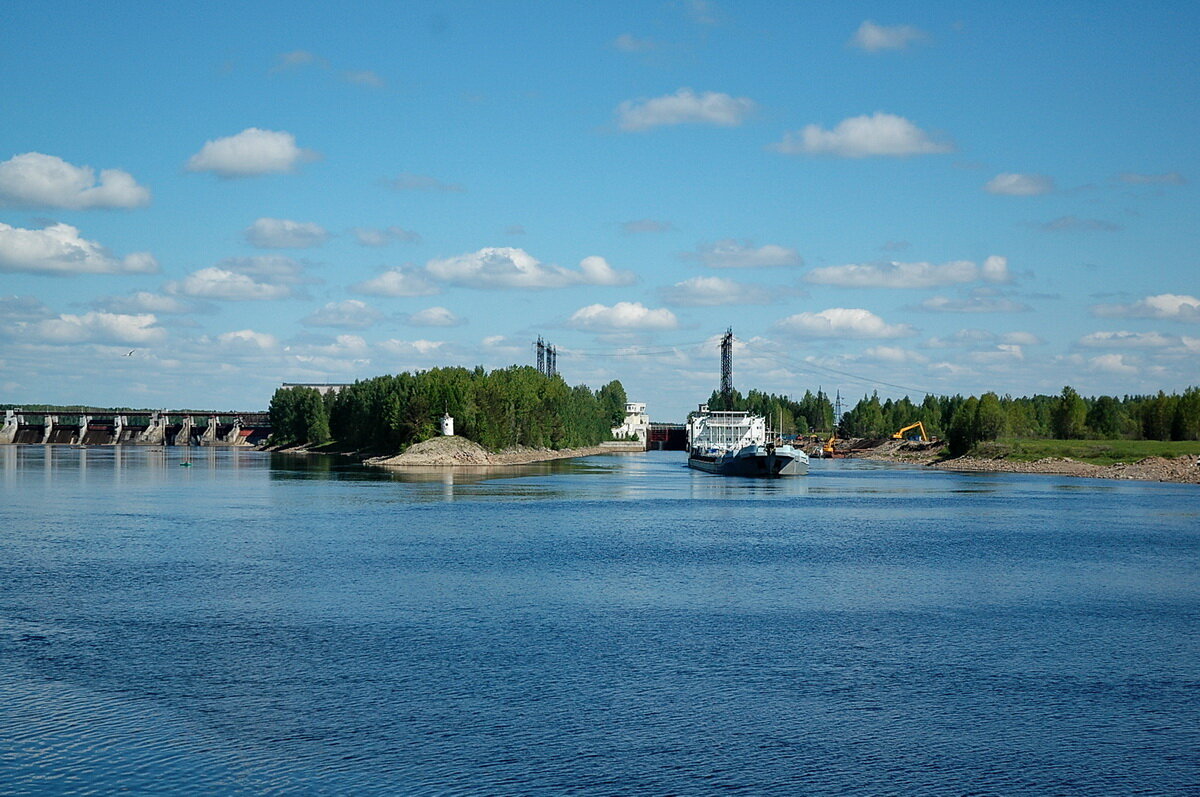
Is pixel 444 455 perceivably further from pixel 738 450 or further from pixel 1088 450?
pixel 1088 450

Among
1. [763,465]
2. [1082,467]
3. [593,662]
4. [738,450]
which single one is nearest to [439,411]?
[738,450]

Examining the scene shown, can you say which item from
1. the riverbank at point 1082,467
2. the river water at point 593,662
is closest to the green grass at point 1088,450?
the riverbank at point 1082,467

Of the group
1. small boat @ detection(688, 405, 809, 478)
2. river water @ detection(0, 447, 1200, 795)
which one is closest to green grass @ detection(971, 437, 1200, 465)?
small boat @ detection(688, 405, 809, 478)

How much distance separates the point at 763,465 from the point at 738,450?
20.8ft

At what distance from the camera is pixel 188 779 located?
50.4ft

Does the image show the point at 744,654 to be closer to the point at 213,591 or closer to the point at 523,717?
the point at 523,717

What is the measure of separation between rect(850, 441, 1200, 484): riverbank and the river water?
2273 inches

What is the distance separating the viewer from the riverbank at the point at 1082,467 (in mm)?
101312

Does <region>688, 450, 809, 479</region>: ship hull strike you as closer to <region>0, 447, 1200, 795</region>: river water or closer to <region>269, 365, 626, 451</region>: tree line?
<region>269, 365, 626, 451</region>: tree line

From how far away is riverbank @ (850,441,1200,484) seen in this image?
101 meters

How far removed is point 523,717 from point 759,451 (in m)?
93.3

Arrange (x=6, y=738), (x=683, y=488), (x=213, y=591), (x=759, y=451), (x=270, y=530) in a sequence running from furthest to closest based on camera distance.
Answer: (x=759, y=451)
(x=683, y=488)
(x=270, y=530)
(x=213, y=591)
(x=6, y=738)

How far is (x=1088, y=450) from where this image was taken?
4852 inches

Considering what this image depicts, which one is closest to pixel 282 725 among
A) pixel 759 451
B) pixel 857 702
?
pixel 857 702
